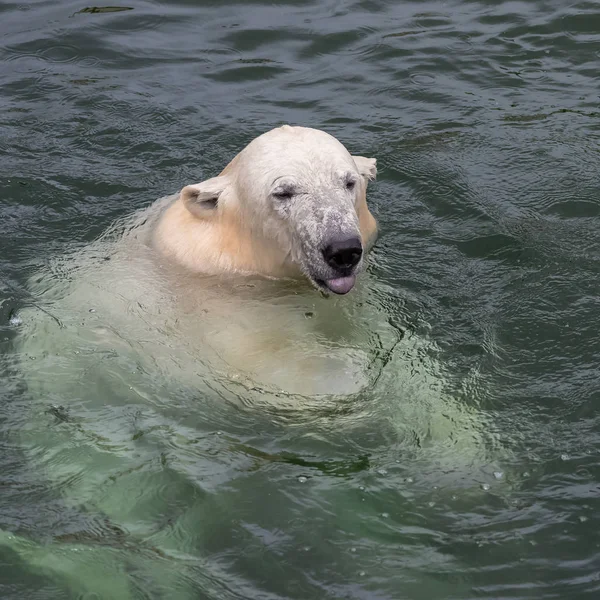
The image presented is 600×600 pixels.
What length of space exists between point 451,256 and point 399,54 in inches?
165

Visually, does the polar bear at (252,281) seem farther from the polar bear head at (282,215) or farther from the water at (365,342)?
the water at (365,342)

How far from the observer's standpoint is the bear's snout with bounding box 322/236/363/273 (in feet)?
17.4

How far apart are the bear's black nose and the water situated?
1.65 feet

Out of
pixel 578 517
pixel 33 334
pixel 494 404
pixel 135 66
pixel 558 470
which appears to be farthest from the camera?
pixel 135 66

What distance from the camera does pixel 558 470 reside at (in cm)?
473

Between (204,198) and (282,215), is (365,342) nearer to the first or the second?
(282,215)

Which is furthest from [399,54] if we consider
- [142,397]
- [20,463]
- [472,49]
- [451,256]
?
[20,463]

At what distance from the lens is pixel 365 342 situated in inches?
221

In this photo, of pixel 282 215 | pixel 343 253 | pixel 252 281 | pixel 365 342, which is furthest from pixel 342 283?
pixel 252 281

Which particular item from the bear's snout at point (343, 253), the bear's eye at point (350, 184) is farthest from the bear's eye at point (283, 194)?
the bear's snout at point (343, 253)

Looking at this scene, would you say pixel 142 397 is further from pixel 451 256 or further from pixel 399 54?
pixel 399 54

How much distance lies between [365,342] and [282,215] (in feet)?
2.78

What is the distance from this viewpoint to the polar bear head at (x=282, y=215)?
5426mm

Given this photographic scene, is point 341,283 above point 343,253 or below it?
below
